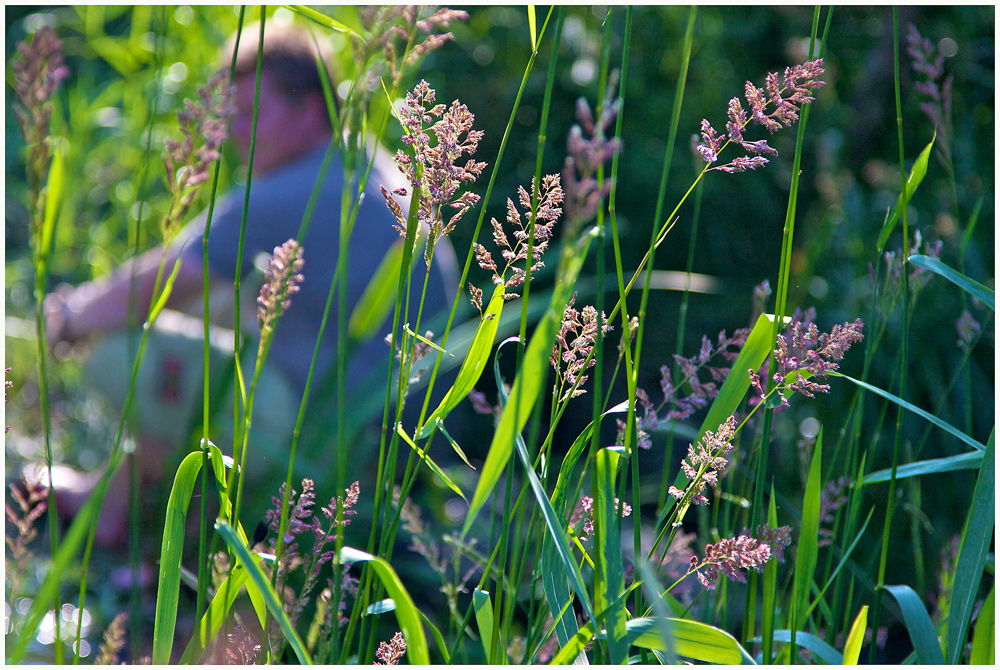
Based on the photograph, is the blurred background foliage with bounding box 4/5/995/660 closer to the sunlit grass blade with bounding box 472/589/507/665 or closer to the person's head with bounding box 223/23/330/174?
the person's head with bounding box 223/23/330/174

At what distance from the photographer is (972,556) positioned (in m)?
0.53

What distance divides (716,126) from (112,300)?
5.53ft

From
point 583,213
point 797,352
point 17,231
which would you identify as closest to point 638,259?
point 797,352

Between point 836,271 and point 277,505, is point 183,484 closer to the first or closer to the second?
point 277,505

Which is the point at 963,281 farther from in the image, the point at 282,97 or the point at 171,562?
the point at 282,97

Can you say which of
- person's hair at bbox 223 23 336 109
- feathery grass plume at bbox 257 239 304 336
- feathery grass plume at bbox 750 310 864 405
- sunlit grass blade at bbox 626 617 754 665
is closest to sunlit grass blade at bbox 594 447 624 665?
sunlit grass blade at bbox 626 617 754 665

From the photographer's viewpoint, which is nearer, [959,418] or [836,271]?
[959,418]

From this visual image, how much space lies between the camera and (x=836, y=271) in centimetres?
187

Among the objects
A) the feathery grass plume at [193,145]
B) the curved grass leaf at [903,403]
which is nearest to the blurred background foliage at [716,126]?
the curved grass leaf at [903,403]

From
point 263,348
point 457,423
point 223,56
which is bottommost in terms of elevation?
point 457,423

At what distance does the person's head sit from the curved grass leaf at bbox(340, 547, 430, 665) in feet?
5.54

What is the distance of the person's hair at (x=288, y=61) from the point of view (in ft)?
6.42

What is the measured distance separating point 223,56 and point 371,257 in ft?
1.97

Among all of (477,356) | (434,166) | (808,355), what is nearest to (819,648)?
(808,355)
